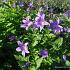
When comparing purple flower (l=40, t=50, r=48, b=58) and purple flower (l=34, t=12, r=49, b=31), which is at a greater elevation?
purple flower (l=34, t=12, r=49, b=31)

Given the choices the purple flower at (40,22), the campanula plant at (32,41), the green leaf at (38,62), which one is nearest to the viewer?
the green leaf at (38,62)

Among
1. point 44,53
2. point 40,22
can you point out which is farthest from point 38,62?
point 40,22

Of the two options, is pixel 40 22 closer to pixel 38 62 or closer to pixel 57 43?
pixel 57 43

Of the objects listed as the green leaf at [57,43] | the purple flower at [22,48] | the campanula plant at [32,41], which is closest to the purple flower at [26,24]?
the campanula plant at [32,41]

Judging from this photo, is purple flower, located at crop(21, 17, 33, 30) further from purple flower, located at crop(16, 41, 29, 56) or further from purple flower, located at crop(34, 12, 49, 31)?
purple flower, located at crop(16, 41, 29, 56)

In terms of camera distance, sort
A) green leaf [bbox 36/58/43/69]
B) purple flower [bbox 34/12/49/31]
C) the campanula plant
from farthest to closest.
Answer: purple flower [bbox 34/12/49/31]
the campanula plant
green leaf [bbox 36/58/43/69]

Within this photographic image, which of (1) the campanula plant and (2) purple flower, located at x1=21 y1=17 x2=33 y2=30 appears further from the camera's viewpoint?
(2) purple flower, located at x1=21 y1=17 x2=33 y2=30

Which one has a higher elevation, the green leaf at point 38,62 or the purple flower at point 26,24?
the purple flower at point 26,24

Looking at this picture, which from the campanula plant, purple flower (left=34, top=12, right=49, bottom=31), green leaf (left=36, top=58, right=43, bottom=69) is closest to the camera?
green leaf (left=36, top=58, right=43, bottom=69)

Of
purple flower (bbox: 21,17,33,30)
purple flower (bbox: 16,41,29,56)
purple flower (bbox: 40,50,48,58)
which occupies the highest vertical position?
purple flower (bbox: 21,17,33,30)

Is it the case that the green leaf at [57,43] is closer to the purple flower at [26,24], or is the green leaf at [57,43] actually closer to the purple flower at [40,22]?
the purple flower at [40,22]

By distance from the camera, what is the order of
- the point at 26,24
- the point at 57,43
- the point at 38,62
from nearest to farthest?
the point at 38,62, the point at 57,43, the point at 26,24

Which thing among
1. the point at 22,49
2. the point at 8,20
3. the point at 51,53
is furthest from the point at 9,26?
the point at 51,53

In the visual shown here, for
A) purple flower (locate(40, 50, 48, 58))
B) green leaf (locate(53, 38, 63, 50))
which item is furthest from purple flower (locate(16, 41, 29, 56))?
green leaf (locate(53, 38, 63, 50))
